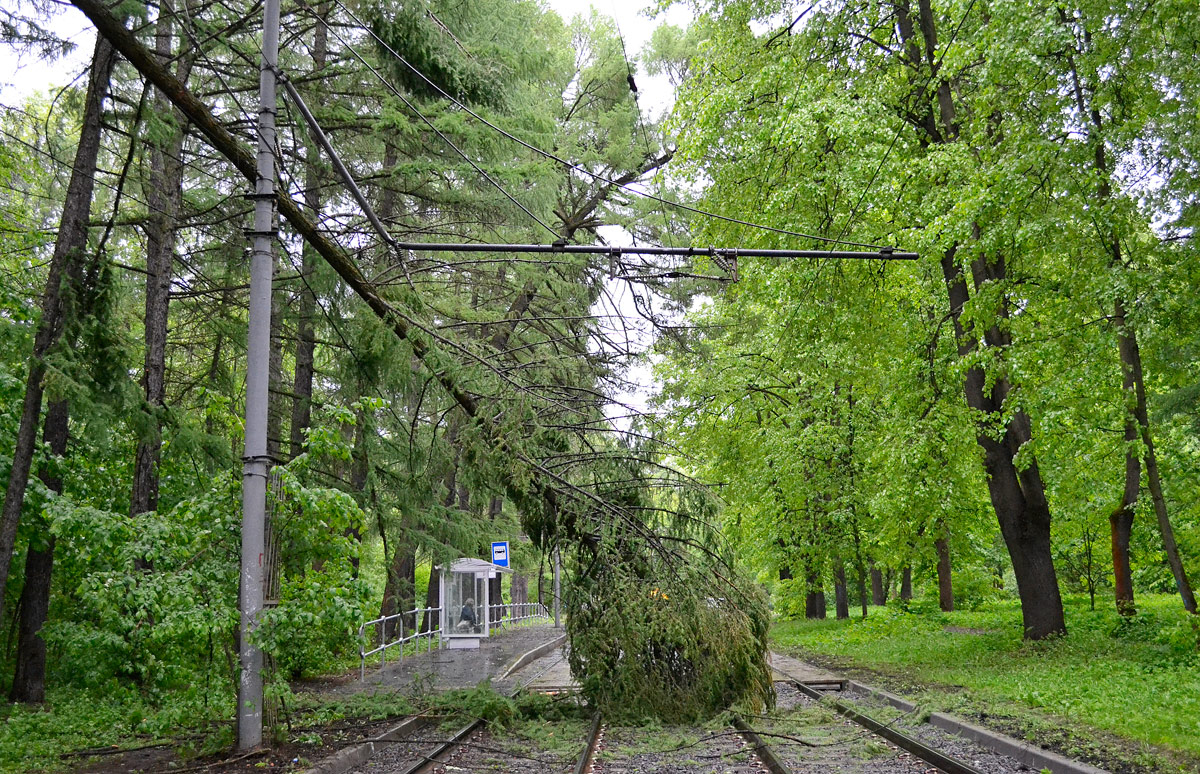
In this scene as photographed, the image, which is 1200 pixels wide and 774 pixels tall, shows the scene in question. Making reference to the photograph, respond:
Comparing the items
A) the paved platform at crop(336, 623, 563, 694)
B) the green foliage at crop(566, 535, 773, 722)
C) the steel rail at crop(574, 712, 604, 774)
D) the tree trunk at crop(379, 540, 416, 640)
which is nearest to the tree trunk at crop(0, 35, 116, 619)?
the paved platform at crop(336, 623, 563, 694)

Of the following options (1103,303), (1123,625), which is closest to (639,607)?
(1103,303)

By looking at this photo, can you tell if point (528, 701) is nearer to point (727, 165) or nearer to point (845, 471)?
point (727, 165)

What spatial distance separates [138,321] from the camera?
18.2 meters

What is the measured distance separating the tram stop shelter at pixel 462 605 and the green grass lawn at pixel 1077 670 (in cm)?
859

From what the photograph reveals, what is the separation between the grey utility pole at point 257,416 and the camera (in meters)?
8.04

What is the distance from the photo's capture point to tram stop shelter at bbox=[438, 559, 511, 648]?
23500 millimetres

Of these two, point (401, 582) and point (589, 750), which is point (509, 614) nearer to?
point (401, 582)

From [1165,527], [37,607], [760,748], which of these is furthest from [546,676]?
[1165,527]

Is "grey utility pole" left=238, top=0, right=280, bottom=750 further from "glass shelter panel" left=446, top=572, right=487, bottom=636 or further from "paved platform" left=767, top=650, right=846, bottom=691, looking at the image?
"glass shelter panel" left=446, top=572, right=487, bottom=636

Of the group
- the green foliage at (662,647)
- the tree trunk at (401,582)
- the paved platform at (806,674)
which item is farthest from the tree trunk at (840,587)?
the green foliage at (662,647)

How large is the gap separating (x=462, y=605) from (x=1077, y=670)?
1588 centimetres

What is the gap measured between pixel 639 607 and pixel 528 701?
2.11 m

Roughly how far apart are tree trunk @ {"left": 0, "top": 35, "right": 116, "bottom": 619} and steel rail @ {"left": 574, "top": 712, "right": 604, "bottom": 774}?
238 inches

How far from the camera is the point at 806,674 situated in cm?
1598
